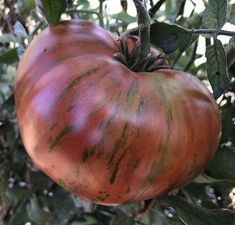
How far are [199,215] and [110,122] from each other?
14cm

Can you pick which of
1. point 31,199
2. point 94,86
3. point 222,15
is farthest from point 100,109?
point 31,199

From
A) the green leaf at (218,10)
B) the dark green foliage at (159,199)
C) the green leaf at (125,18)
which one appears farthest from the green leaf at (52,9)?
the green leaf at (125,18)

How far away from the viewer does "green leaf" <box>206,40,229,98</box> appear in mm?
492

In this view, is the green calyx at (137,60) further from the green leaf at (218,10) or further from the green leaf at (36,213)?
the green leaf at (36,213)

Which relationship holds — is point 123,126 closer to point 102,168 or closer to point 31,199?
point 102,168

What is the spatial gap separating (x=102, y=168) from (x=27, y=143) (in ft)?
0.22

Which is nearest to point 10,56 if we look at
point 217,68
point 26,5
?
point 26,5

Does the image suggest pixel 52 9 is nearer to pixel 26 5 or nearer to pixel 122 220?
pixel 26 5

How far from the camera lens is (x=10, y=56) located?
0.70 m

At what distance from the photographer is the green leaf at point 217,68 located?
0.49 meters

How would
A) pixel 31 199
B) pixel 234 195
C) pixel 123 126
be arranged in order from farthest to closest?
pixel 31 199, pixel 234 195, pixel 123 126

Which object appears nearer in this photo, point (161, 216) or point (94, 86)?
point (94, 86)

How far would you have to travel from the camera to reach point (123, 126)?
0.42m

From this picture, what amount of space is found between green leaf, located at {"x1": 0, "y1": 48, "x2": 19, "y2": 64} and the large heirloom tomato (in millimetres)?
235
